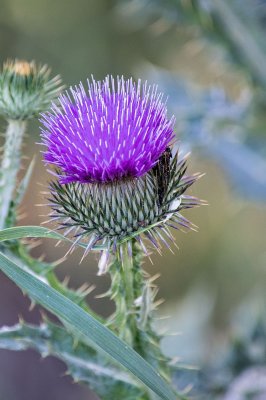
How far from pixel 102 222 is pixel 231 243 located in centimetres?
412

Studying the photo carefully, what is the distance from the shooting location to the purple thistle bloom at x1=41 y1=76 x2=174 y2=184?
5.38 ft

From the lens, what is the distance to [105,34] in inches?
297

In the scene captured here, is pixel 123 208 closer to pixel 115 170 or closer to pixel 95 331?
pixel 115 170

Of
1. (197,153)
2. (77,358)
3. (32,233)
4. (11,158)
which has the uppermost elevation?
(197,153)

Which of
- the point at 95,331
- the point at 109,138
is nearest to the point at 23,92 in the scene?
the point at 109,138

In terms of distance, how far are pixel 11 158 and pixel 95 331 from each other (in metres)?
0.75

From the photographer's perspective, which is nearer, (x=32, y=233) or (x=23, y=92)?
(x=32, y=233)

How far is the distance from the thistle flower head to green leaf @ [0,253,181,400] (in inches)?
24.4

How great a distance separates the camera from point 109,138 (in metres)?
1.64

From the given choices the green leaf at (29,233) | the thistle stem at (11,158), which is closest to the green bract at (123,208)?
the green leaf at (29,233)

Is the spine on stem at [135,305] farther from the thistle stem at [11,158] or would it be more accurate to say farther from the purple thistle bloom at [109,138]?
the thistle stem at [11,158]

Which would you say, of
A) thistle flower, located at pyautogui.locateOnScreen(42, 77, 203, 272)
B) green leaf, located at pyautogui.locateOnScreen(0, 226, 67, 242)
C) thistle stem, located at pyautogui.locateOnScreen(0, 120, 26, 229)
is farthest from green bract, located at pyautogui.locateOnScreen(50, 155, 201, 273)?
thistle stem, located at pyautogui.locateOnScreen(0, 120, 26, 229)

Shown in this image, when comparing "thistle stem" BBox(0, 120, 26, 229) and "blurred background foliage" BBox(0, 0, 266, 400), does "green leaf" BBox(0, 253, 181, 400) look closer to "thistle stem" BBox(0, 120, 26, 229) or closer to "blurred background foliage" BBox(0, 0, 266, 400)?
"blurred background foliage" BBox(0, 0, 266, 400)

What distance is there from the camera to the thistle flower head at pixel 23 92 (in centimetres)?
200
